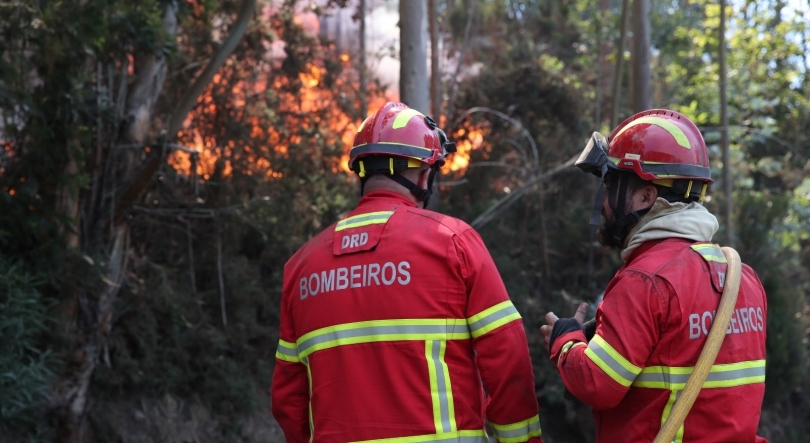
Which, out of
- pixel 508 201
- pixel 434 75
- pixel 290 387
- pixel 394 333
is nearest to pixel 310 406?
pixel 290 387

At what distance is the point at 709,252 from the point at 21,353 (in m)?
5.32

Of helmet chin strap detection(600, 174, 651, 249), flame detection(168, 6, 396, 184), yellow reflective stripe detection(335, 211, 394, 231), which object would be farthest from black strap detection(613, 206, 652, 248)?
flame detection(168, 6, 396, 184)

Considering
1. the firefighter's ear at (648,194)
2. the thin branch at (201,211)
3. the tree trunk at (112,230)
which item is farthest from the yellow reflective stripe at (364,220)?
the thin branch at (201,211)

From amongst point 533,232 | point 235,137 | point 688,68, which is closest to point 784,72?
point 688,68

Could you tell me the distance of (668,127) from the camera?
3281mm

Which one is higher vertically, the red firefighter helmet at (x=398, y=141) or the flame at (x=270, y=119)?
the flame at (x=270, y=119)

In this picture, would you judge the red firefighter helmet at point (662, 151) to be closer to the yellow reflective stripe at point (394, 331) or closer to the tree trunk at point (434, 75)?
the yellow reflective stripe at point (394, 331)

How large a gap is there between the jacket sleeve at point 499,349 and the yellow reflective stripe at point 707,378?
1.43 ft

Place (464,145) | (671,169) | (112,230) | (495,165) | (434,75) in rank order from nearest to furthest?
(671,169), (112,230), (434,75), (495,165), (464,145)

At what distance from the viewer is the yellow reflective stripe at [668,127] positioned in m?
3.23

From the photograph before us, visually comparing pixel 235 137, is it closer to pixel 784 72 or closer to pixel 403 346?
pixel 403 346

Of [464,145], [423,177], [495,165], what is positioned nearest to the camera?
[423,177]

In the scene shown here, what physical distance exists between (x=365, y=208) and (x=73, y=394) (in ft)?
16.5

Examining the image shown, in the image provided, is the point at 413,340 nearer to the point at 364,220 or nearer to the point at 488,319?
the point at 488,319
